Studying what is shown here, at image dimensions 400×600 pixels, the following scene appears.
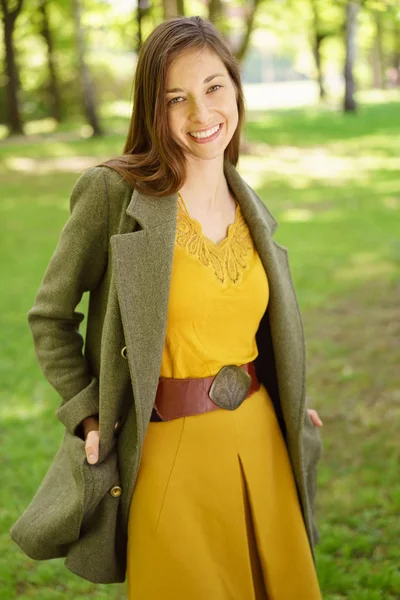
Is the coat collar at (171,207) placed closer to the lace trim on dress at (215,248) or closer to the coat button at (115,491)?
the lace trim on dress at (215,248)

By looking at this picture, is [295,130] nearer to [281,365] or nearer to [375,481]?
[375,481]

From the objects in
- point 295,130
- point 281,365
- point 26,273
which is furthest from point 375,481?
point 295,130

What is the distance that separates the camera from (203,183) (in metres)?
2.74

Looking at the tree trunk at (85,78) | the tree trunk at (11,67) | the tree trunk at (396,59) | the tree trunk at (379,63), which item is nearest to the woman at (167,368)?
the tree trunk at (85,78)

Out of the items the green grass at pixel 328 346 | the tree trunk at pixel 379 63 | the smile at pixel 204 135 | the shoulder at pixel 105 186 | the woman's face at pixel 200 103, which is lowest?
the green grass at pixel 328 346

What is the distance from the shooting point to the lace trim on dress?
260 centimetres

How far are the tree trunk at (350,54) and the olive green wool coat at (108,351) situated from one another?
24.7m

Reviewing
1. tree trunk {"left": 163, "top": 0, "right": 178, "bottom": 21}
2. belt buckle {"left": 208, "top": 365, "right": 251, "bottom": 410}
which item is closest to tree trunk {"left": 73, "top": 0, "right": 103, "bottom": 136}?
tree trunk {"left": 163, "top": 0, "right": 178, "bottom": 21}

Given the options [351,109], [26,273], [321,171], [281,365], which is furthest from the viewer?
[351,109]

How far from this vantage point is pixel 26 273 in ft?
35.0

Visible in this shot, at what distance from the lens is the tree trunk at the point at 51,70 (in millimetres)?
29884

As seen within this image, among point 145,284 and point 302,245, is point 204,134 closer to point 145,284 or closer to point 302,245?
point 145,284

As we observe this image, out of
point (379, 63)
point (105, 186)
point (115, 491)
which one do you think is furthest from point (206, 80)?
point (379, 63)

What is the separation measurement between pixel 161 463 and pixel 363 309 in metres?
6.19
